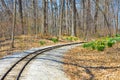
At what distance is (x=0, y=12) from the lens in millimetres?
35469

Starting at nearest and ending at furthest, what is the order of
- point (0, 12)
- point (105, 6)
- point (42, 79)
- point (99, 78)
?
point (42, 79) → point (99, 78) → point (0, 12) → point (105, 6)

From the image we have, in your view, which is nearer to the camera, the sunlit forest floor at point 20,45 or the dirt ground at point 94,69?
the dirt ground at point 94,69

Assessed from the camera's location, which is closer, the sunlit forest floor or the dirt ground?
the dirt ground

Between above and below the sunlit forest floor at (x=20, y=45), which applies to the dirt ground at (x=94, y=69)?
below

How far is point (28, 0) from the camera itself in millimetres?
62656

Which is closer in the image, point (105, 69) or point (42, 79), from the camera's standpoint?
point (42, 79)

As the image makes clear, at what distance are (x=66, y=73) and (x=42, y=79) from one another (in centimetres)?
251

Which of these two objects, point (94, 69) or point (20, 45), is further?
point (20, 45)

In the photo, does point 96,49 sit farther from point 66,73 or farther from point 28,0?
point 28,0

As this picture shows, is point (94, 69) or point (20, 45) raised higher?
point (20, 45)

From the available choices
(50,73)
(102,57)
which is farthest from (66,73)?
(102,57)

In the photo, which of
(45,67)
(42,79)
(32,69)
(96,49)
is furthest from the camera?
(96,49)

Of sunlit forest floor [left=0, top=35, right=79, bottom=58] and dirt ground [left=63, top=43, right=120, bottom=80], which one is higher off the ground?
sunlit forest floor [left=0, top=35, right=79, bottom=58]

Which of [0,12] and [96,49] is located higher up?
[0,12]
